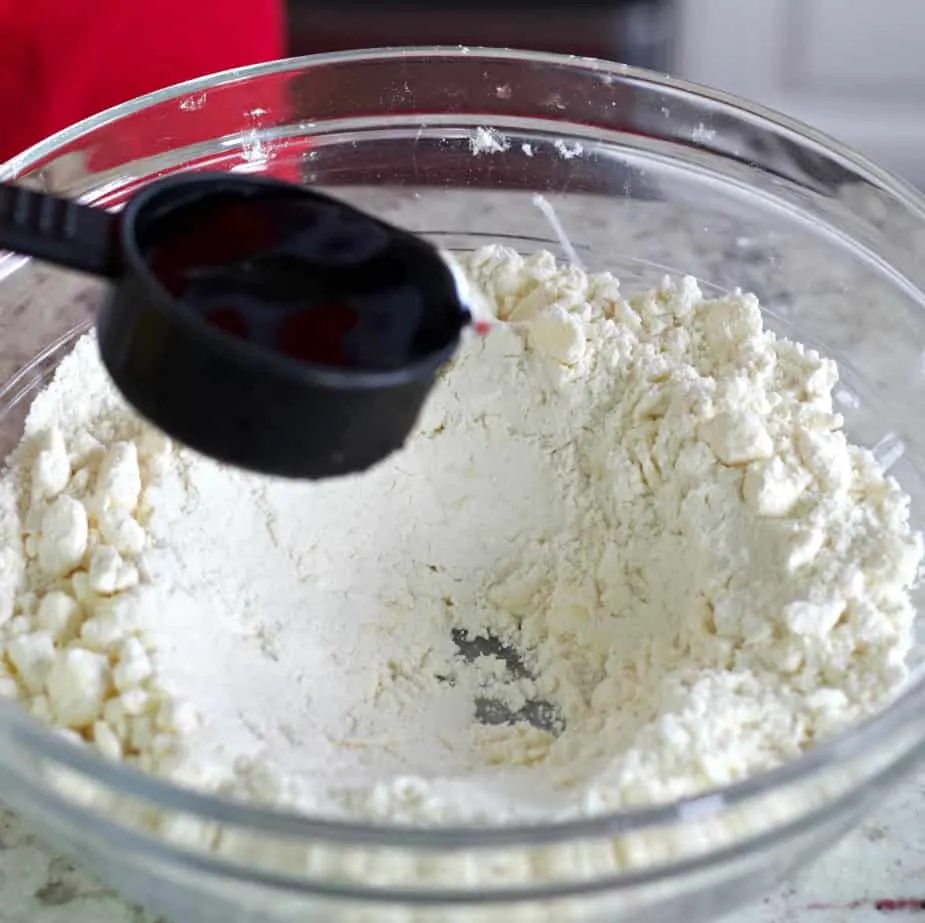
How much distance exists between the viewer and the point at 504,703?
0.82 meters

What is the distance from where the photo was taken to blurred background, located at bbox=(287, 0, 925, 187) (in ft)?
5.58

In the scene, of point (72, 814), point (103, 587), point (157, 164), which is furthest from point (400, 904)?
point (157, 164)

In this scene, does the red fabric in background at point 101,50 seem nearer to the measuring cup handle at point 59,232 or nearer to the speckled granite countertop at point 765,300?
the speckled granite countertop at point 765,300

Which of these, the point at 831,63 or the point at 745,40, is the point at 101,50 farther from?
the point at 831,63

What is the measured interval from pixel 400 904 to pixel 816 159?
65cm

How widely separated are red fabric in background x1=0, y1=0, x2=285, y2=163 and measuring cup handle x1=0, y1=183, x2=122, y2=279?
54cm

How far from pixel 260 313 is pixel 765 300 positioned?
0.49 meters

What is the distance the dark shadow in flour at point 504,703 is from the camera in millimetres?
803

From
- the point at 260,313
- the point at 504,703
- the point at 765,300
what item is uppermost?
the point at 260,313

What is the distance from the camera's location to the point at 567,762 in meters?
0.74

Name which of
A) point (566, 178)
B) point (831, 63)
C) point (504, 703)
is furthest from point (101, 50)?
point (831, 63)

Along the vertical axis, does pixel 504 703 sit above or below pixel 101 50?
below

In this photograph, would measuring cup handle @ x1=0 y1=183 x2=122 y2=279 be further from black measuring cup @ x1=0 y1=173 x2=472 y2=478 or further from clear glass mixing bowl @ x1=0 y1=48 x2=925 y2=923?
clear glass mixing bowl @ x1=0 y1=48 x2=925 y2=923

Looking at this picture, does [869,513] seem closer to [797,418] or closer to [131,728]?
[797,418]
